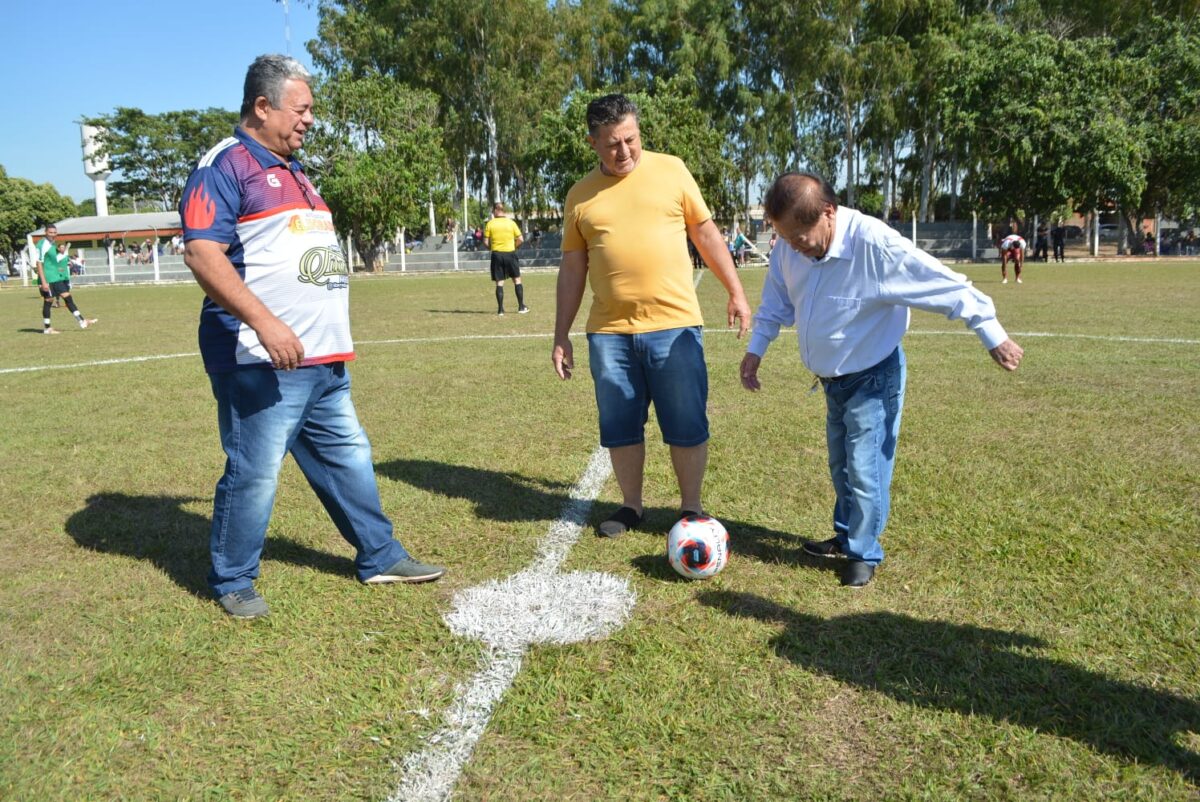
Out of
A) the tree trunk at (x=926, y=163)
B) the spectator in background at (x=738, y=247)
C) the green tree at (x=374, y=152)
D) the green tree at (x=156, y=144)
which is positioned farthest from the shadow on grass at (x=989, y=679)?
the green tree at (x=156, y=144)

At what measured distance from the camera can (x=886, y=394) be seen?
3596 mm

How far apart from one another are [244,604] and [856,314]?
107 inches

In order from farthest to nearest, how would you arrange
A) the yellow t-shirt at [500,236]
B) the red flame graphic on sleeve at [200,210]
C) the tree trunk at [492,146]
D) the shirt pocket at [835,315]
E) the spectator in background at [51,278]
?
the tree trunk at [492,146] → the spectator in background at [51,278] → the yellow t-shirt at [500,236] → the shirt pocket at [835,315] → the red flame graphic on sleeve at [200,210]

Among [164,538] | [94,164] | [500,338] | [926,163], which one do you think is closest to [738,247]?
[926,163]

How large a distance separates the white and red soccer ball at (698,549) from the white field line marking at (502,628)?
260 mm

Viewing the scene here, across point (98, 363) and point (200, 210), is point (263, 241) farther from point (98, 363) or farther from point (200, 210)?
point (98, 363)

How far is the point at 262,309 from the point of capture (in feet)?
10.3

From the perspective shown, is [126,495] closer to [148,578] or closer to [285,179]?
[148,578]

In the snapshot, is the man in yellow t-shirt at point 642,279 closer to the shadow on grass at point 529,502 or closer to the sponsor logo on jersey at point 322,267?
the shadow on grass at point 529,502

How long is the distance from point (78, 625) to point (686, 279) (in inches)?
116

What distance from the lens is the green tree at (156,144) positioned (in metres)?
77.4

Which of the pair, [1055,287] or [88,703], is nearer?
[88,703]

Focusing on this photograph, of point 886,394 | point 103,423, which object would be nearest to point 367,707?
point 886,394

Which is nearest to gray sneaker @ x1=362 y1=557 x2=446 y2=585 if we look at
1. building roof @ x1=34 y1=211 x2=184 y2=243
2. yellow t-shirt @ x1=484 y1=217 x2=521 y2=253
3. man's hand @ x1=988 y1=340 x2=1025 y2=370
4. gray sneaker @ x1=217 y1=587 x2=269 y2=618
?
gray sneaker @ x1=217 y1=587 x2=269 y2=618
